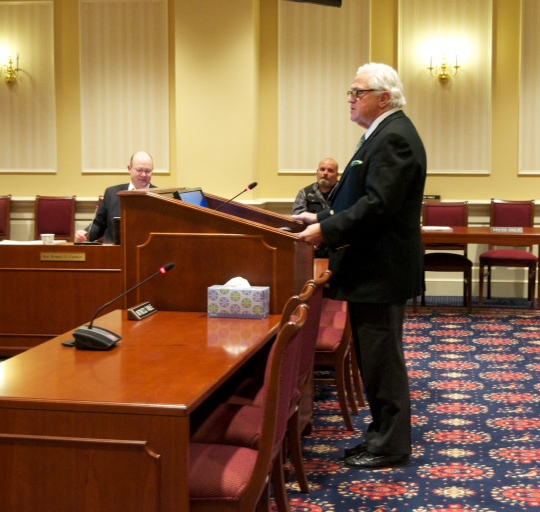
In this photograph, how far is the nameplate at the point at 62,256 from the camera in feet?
18.0

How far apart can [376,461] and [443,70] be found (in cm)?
619

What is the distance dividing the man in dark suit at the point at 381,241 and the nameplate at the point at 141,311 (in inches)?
27.5

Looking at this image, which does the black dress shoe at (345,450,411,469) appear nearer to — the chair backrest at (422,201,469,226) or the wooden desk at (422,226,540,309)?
the wooden desk at (422,226,540,309)

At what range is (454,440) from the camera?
4320 millimetres

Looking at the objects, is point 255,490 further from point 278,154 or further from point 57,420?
point 278,154

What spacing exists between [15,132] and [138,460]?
27.5 feet

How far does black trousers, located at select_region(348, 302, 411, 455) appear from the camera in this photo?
147 inches

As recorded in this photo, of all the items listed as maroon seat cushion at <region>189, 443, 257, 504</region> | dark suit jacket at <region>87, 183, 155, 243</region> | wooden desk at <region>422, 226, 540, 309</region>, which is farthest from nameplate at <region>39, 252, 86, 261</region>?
wooden desk at <region>422, 226, 540, 309</region>

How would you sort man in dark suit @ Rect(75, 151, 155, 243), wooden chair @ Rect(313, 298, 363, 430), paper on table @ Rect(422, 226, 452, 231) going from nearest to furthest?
wooden chair @ Rect(313, 298, 363, 430) < man in dark suit @ Rect(75, 151, 155, 243) < paper on table @ Rect(422, 226, 452, 231)

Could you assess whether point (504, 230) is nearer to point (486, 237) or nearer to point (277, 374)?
point (486, 237)

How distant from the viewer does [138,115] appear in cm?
965

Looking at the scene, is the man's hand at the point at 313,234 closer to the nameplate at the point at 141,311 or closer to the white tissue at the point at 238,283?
the white tissue at the point at 238,283

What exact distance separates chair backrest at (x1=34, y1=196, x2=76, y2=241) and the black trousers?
6.24 m

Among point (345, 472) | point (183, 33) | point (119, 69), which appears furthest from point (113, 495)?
point (119, 69)
